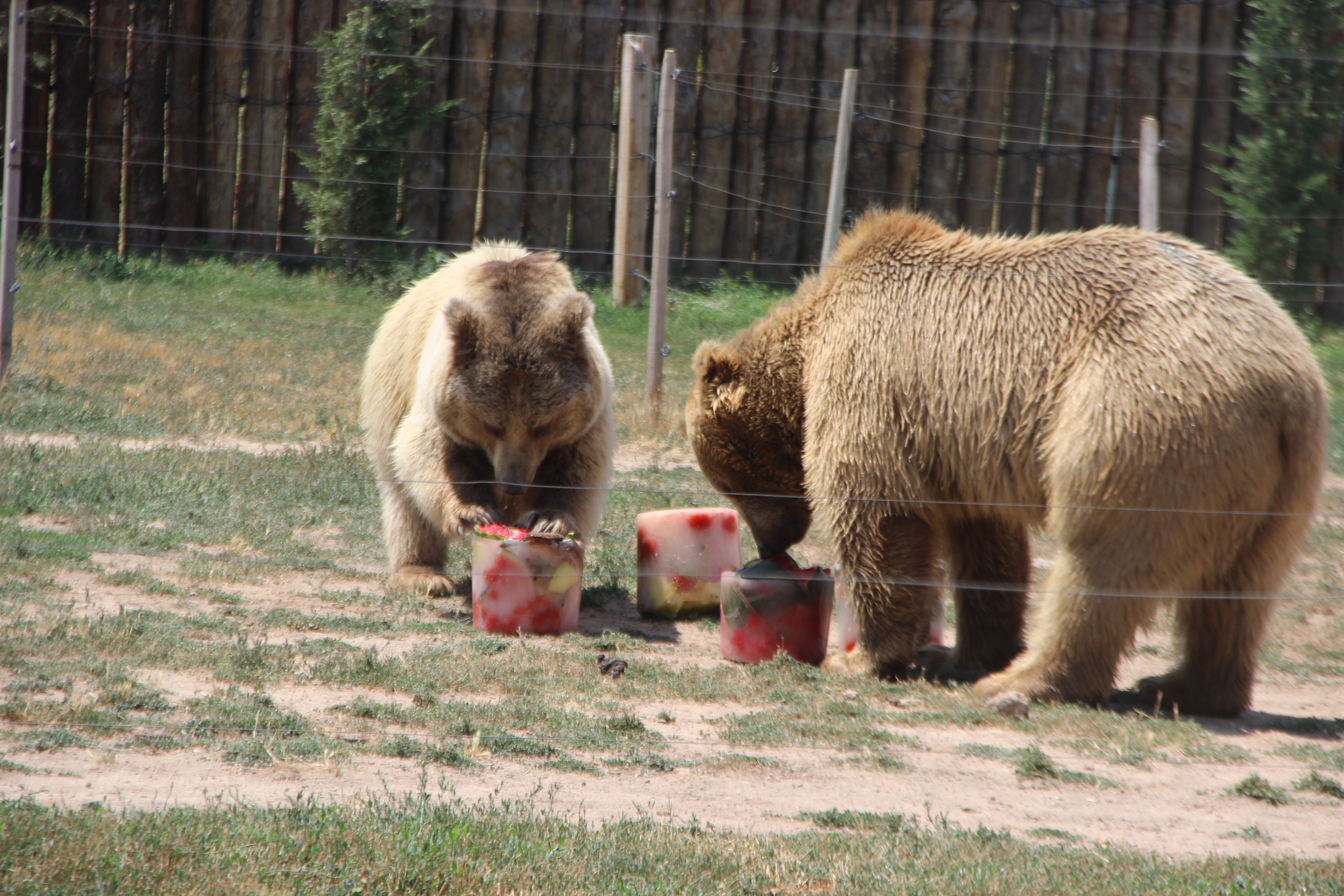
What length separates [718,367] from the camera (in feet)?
19.3

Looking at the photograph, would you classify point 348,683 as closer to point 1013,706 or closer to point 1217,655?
point 1013,706

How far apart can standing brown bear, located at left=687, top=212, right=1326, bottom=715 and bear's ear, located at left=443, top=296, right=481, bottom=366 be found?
1032 millimetres

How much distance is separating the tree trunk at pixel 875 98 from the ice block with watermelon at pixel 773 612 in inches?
360

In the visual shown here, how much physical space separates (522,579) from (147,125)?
993cm

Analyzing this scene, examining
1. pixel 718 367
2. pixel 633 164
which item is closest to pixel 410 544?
pixel 718 367

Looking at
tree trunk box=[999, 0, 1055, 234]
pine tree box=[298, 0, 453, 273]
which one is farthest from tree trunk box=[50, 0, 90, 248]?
tree trunk box=[999, 0, 1055, 234]

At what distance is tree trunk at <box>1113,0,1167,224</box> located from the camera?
13.8 m

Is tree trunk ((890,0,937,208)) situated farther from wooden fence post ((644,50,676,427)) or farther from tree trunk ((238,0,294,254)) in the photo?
tree trunk ((238,0,294,254))

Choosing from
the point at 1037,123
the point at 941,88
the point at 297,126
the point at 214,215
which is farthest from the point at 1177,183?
the point at 214,215

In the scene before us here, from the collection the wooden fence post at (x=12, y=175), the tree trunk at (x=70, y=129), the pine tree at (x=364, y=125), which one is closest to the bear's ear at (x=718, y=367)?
the wooden fence post at (x=12, y=175)

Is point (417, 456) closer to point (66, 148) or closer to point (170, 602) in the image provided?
point (170, 602)

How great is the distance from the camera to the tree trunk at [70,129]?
1329 centimetres

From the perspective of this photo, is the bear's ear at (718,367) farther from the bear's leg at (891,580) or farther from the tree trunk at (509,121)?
the tree trunk at (509,121)

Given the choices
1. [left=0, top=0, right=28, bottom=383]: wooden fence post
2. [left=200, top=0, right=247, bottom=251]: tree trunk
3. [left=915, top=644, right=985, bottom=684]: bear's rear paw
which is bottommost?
[left=915, top=644, right=985, bottom=684]: bear's rear paw
